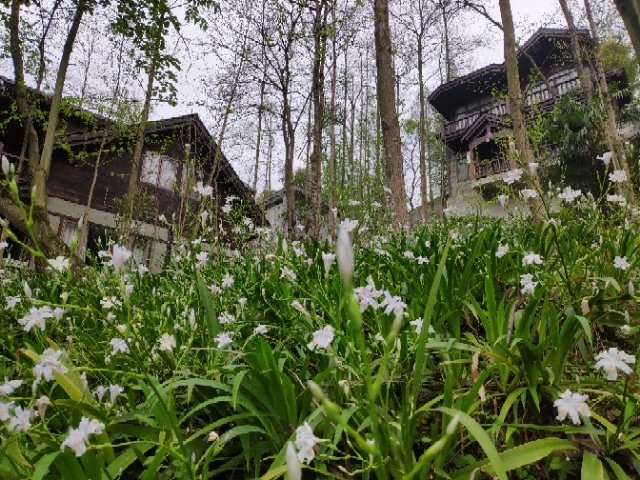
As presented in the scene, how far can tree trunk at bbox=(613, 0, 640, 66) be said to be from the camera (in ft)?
8.75

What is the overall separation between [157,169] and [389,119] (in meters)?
12.0

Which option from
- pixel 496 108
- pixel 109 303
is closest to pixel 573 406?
pixel 109 303

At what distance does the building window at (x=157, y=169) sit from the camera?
16275 mm

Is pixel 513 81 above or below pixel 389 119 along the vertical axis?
above

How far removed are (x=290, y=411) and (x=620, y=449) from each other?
0.99 metres

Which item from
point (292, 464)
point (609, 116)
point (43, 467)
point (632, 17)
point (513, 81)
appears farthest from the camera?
point (609, 116)

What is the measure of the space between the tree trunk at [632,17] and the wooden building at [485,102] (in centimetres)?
1704

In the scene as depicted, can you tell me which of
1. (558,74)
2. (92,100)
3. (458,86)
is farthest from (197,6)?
(558,74)

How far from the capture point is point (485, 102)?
23609 millimetres

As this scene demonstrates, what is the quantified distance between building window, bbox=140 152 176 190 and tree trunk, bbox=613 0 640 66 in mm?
15277

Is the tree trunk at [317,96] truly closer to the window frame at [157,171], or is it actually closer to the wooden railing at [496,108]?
the window frame at [157,171]

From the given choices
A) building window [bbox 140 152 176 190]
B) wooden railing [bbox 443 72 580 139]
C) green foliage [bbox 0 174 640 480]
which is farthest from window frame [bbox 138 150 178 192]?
green foliage [bbox 0 174 640 480]

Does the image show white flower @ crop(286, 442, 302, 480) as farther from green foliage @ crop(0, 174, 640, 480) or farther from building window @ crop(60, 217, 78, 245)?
building window @ crop(60, 217, 78, 245)

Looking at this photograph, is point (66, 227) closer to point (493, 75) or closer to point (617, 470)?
point (617, 470)
